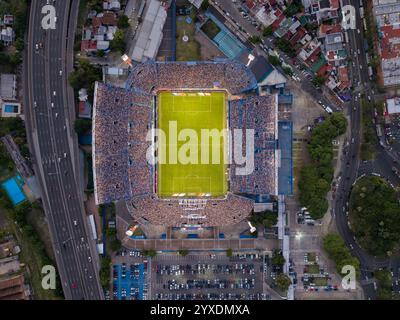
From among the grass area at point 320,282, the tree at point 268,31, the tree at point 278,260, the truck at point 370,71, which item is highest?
the tree at point 268,31

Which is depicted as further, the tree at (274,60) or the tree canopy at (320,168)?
the tree at (274,60)

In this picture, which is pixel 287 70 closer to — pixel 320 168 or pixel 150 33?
pixel 320 168

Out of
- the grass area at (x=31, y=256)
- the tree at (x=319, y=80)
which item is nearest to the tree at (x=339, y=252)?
the tree at (x=319, y=80)

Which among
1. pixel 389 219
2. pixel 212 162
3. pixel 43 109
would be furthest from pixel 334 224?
pixel 43 109

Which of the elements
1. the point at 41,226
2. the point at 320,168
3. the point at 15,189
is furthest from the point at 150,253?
the point at 320,168

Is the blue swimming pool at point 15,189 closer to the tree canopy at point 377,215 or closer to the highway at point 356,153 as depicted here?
the highway at point 356,153

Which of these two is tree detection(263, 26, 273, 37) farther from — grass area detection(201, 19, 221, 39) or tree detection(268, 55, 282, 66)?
grass area detection(201, 19, 221, 39)
